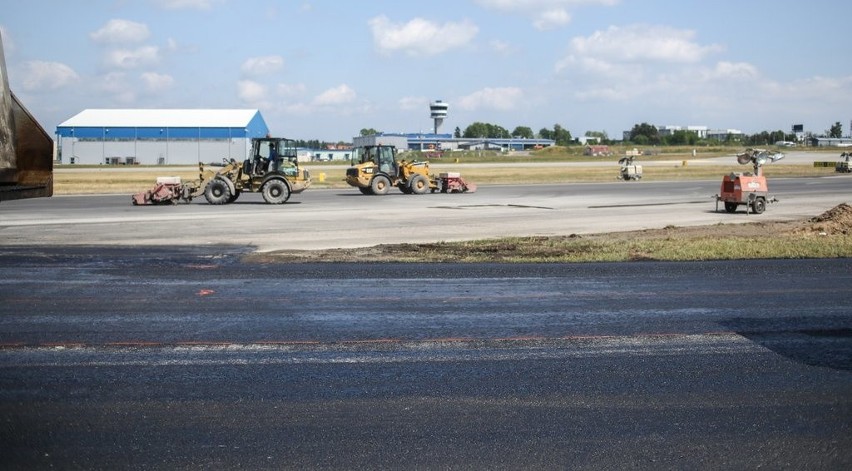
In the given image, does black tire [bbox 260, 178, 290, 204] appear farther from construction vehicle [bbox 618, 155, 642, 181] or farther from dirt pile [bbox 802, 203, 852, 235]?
construction vehicle [bbox 618, 155, 642, 181]

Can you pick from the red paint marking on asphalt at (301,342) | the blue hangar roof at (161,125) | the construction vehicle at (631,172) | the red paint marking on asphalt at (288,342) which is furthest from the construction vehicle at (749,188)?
the blue hangar roof at (161,125)

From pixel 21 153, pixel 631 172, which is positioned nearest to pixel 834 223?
pixel 21 153

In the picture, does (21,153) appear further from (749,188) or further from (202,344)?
(749,188)

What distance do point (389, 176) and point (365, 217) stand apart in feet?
46.3

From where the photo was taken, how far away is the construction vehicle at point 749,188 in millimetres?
30991

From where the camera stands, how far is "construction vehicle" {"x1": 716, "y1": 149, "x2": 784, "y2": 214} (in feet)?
102

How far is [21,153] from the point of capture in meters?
6.39

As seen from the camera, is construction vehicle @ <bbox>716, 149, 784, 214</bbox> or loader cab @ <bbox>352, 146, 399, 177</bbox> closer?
construction vehicle @ <bbox>716, 149, 784, 214</bbox>

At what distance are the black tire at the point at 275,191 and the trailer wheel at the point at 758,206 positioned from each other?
17.7 metres

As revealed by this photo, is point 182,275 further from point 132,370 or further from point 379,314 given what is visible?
point 132,370

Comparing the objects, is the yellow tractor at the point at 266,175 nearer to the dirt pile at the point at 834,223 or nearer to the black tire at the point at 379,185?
the black tire at the point at 379,185

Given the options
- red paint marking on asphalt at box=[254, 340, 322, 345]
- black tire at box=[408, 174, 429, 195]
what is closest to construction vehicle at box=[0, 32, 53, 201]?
red paint marking on asphalt at box=[254, 340, 322, 345]

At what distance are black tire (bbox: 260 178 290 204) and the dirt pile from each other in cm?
1982

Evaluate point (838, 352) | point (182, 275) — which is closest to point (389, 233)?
point (182, 275)
